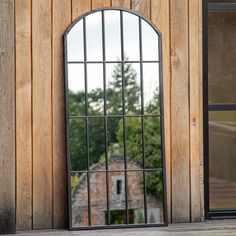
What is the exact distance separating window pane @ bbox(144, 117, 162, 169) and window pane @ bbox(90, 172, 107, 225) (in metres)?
0.34

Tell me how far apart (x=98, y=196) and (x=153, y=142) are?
53 centimetres

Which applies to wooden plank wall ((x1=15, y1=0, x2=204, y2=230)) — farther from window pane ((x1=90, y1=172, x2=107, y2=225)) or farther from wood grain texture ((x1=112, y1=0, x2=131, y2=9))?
Result: window pane ((x1=90, y1=172, x2=107, y2=225))

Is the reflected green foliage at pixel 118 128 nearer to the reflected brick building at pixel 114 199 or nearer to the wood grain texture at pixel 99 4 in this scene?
the reflected brick building at pixel 114 199

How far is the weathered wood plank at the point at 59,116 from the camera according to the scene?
15.1ft

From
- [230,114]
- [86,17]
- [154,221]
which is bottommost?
[154,221]

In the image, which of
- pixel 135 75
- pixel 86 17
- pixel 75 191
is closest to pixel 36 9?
pixel 86 17

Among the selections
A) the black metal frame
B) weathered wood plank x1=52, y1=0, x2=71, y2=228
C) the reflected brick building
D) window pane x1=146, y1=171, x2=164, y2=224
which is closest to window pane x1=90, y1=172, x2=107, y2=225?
the reflected brick building

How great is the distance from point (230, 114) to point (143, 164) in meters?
0.76

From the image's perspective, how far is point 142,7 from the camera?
471 cm

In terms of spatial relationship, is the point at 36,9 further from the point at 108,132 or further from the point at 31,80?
the point at 108,132

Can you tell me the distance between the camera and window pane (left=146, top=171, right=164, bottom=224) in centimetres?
462

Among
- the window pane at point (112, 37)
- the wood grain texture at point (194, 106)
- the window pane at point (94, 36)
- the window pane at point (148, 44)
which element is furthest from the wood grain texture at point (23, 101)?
the wood grain texture at point (194, 106)

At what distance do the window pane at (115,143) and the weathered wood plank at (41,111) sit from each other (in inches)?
16.2

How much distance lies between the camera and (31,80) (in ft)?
15.0
